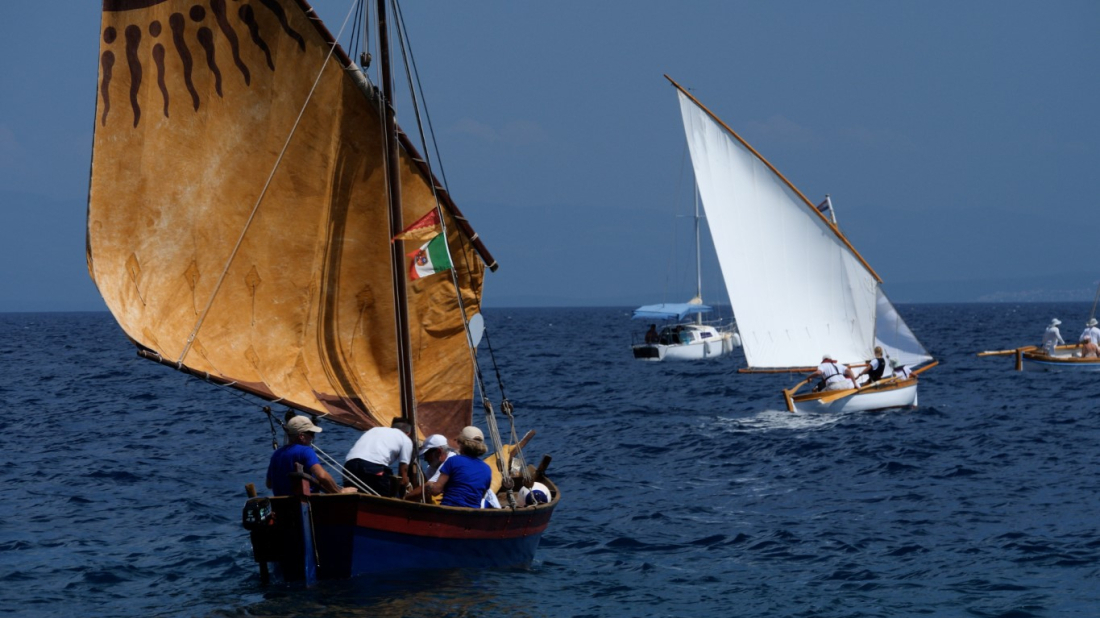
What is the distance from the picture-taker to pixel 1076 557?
1648 centimetres

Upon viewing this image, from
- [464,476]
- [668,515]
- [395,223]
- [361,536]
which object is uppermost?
[395,223]

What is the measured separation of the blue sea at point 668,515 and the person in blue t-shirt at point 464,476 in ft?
3.26

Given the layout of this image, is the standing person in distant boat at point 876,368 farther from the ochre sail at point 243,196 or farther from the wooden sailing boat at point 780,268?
the ochre sail at point 243,196

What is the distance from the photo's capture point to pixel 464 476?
15.1 m

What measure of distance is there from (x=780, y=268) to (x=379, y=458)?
24.3 m

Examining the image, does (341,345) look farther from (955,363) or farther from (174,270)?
(955,363)

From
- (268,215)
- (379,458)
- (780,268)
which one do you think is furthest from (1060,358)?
(268,215)

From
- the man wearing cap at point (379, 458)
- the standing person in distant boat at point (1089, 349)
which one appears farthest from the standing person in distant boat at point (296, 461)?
the standing person in distant boat at point (1089, 349)

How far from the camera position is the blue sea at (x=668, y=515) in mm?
14688

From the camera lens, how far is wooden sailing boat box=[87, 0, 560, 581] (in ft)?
49.2

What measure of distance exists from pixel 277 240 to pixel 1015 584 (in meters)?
10.3

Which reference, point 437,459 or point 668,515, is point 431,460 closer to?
point 437,459

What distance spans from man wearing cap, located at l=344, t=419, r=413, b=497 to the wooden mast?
0.93 m

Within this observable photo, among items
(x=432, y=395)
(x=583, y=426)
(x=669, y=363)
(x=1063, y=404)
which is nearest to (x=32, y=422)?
(x=583, y=426)
